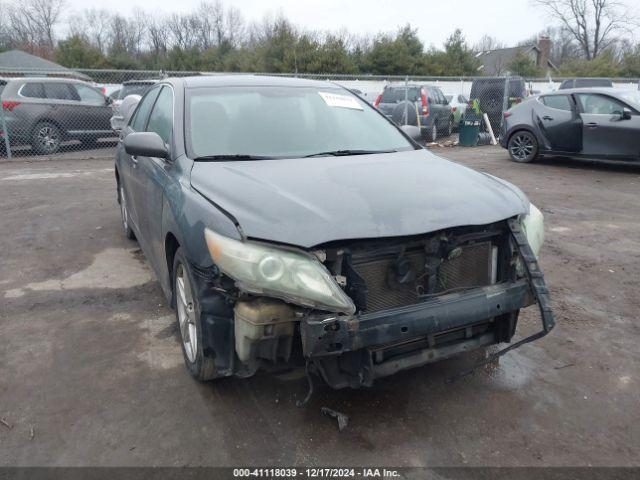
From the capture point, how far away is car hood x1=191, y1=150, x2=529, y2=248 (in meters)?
2.30

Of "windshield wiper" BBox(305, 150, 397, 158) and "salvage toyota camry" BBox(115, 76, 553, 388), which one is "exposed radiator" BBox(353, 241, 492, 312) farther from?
"windshield wiper" BBox(305, 150, 397, 158)

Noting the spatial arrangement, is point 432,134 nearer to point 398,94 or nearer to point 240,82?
point 398,94

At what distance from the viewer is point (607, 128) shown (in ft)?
30.8

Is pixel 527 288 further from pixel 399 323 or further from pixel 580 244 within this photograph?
pixel 580 244

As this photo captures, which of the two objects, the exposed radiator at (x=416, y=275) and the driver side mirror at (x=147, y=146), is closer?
the exposed radiator at (x=416, y=275)

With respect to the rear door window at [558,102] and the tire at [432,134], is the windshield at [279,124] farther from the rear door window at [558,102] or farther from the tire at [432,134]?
the tire at [432,134]

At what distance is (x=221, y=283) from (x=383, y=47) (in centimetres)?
3784

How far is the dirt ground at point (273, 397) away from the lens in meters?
2.40

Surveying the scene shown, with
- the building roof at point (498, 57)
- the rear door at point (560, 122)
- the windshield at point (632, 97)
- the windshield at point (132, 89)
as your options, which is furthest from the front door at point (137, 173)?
the building roof at point (498, 57)

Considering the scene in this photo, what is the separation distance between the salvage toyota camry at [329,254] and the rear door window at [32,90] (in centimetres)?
965

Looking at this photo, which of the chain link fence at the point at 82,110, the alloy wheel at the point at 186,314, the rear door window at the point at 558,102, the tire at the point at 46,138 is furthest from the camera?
the tire at the point at 46,138

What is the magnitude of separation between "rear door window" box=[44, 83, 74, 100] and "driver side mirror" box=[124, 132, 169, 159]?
386 inches

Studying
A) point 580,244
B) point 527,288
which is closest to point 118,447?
point 527,288

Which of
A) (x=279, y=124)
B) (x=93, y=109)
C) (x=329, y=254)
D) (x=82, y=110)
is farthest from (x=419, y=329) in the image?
(x=93, y=109)
